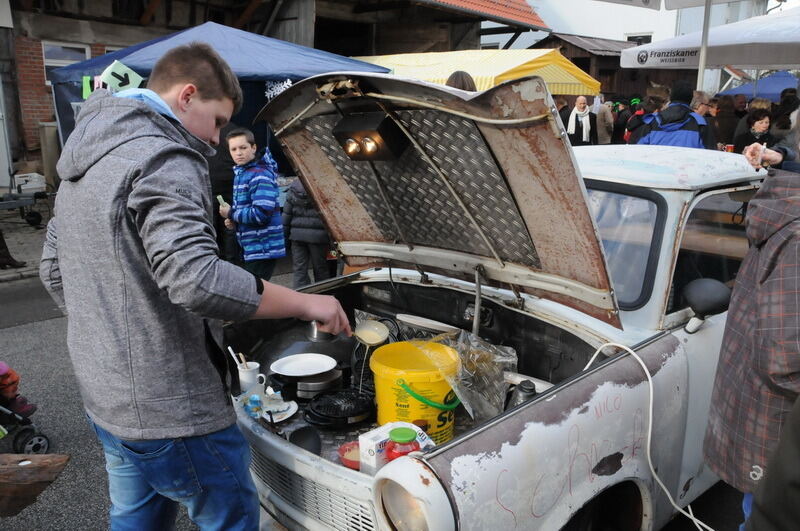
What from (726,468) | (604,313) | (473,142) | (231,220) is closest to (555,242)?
(604,313)

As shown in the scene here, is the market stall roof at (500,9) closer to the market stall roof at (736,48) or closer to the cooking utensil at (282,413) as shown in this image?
the market stall roof at (736,48)

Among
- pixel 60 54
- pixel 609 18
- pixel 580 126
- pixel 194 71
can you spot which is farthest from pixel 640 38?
pixel 194 71

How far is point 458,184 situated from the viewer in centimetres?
253

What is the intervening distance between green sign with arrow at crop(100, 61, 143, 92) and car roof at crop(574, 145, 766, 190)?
2055 mm

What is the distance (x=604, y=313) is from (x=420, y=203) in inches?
38.7

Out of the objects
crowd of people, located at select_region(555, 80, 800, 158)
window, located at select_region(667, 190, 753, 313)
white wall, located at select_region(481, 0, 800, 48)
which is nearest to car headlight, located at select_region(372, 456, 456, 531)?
window, located at select_region(667, 190, 753, 313)

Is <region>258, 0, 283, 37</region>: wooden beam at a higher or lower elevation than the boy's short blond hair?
higher

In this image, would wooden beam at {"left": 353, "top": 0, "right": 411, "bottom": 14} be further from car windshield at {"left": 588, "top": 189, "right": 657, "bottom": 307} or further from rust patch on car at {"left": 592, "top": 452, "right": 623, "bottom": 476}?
rust patch on car at {"left": 592, "top": 452, "right": 623, "bottom": 476}

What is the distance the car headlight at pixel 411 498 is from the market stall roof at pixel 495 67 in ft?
28.6

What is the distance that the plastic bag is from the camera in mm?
2343

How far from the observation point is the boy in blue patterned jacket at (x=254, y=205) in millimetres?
4973

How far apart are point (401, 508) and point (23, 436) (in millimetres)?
2788

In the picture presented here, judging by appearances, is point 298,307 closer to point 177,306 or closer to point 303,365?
point 177,306

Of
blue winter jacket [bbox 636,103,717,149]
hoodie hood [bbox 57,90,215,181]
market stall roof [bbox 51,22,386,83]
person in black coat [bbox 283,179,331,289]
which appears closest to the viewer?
hoodie hood [bbox 57,90,215,181]
